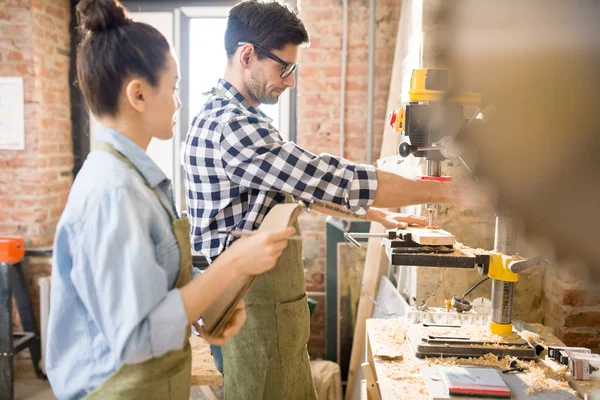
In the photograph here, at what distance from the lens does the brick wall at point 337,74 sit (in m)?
3.03

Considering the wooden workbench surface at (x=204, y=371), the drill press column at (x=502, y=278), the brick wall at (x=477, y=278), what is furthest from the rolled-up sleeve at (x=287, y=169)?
the wooden workbench surface at (x=204, y=371)

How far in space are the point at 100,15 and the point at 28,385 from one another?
297cm

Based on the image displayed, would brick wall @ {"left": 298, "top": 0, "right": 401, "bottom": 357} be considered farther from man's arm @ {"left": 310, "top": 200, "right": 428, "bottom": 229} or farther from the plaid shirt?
the plaid shirt

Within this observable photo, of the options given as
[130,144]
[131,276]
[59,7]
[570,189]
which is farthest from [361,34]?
[570,189]

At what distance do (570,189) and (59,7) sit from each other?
140 inches

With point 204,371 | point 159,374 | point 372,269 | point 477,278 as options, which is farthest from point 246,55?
point 372,269

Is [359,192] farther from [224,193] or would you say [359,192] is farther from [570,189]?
[570,189]

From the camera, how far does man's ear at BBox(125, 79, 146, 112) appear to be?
3.03ft

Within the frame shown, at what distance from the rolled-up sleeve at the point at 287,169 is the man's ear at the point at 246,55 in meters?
0.26

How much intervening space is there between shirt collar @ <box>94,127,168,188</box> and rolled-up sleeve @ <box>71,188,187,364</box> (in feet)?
0.36

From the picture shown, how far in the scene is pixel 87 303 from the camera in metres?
0.87

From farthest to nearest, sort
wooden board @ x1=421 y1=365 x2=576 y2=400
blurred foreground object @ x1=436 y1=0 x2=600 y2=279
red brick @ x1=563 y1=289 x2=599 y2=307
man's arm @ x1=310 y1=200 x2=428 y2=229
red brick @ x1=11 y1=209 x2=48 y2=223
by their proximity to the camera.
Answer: red brick @ x1=11 y1=209 x2=48 y2=223 → red brick @ x1=563 y1=289 x2=599 y2=307 → man's arm @ x1=310 y1=200 x2=428 y2=229 → wooden board @ x1=421 y1=365 x2=576 y2=400 → blurred foreground object @ x1=436 y1=0 x2=600 y2=279

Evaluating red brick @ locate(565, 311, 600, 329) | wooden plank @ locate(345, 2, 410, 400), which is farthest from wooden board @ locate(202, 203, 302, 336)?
wooden plank @ locate(345, 2, 410, 400)

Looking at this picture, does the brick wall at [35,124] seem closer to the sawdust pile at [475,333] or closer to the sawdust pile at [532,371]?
the sawdust pile at [475,333]
